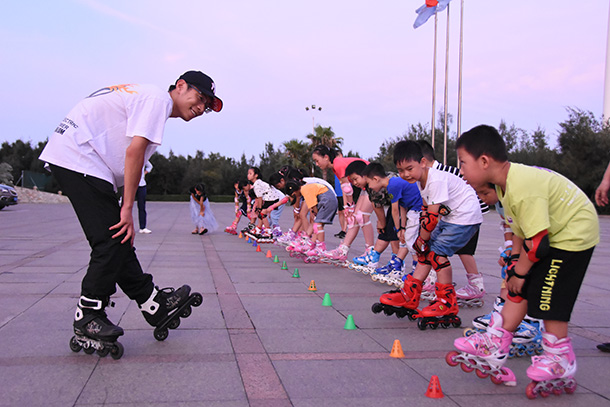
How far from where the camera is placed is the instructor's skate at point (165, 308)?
12.2ft

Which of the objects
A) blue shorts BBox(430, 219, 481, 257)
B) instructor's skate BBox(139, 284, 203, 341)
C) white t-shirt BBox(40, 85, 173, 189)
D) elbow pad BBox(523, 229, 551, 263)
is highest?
white t-shirt BBox(40, 85, 173, 189)

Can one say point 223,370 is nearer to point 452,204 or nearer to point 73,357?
point 73,357

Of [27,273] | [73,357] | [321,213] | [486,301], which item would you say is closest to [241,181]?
[321,213]

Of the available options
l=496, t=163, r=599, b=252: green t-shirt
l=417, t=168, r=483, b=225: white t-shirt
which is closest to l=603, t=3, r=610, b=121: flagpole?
l=417, t=168, r=483, b=225: white t-shirt

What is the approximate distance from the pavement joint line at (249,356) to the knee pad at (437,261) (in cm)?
153

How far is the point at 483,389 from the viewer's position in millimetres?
2998

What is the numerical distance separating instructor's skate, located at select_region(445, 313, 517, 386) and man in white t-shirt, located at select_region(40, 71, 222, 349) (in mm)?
2043

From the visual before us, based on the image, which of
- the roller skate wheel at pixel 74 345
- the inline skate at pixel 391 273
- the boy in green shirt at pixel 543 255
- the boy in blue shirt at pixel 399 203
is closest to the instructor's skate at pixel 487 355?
the boy in green shirt at pixel 543 255

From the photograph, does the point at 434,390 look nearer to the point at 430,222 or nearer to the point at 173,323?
the point at 430,222

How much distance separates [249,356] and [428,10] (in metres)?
30.2

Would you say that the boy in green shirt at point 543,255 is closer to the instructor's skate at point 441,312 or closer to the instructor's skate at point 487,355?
the instructor's skate at point 487,355

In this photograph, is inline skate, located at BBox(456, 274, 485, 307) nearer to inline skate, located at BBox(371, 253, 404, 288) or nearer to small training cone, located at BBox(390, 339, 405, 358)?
inline skate, located at BBox(371, 253, 404, 288)

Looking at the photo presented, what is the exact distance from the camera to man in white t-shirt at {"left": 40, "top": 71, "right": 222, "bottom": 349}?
3309 mm

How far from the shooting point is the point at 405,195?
602cm
